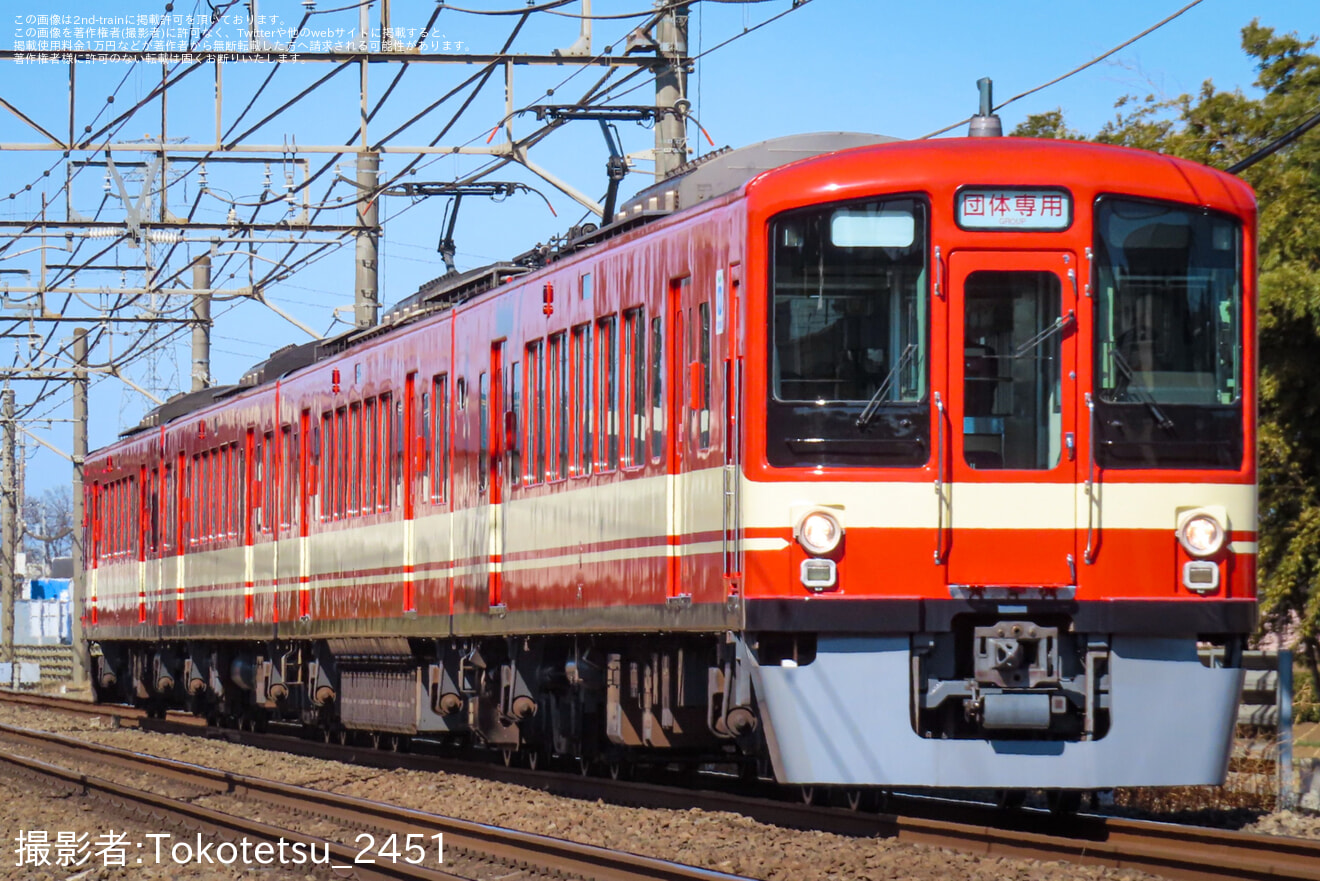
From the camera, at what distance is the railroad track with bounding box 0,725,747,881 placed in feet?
32.2

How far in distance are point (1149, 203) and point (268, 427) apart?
476 inches

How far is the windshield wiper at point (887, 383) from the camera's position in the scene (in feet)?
33.5

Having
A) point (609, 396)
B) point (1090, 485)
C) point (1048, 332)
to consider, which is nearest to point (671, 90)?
point (609, 396)

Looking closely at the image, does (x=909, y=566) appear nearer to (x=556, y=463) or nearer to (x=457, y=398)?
(x=556, y=463)

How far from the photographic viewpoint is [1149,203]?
10.4 meters

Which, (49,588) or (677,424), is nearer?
(677,424)

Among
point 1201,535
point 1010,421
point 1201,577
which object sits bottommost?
point 1201,577

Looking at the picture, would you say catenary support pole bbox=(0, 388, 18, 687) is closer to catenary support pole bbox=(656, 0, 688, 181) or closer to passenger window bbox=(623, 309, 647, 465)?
catenary support pole bbox=(656, 0, 688, 181)

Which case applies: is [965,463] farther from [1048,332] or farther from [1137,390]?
[1137,390]

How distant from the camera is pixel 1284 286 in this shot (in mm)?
15805

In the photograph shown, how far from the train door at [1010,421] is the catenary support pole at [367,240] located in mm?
11551

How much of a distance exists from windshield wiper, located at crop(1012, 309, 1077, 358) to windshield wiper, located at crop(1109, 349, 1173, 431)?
0.26 m

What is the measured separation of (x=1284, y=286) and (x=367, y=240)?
37.0 ft

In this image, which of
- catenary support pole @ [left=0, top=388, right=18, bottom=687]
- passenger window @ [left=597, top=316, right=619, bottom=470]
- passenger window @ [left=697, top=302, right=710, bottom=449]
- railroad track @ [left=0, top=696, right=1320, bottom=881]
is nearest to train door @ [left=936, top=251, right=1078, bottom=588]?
railroad track @ [left=0, top=696, right=1320, bottom=881]
